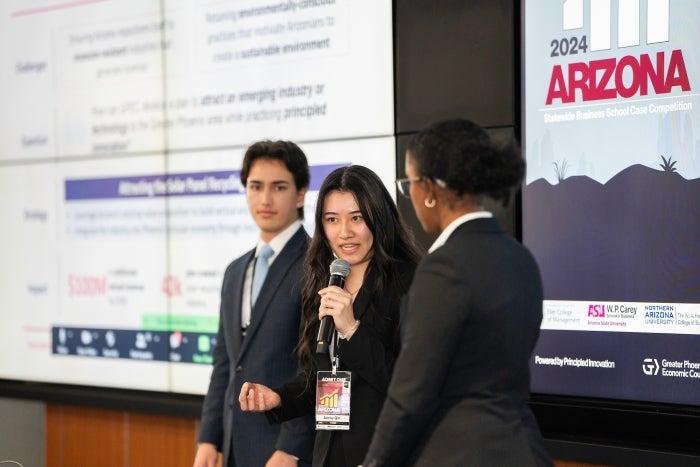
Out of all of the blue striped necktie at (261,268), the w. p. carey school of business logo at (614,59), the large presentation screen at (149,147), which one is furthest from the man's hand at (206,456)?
the w. p. carey school of business logo at (614,59)

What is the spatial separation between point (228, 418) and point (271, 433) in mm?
212

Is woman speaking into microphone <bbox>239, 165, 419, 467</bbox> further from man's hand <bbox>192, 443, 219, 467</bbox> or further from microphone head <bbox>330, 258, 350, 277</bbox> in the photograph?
man's hand <bbox>192, 443, 219, 467</bbox>

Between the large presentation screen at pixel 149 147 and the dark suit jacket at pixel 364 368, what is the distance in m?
1.63

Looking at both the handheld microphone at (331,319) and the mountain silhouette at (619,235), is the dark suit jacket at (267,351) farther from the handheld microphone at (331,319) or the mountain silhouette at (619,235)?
the mountain silhouette at (619,235)

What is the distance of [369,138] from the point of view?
4344 mm

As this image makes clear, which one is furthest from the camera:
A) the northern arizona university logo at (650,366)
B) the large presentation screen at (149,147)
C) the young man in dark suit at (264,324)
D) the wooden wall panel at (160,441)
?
the wooden wall panel at (160,441)

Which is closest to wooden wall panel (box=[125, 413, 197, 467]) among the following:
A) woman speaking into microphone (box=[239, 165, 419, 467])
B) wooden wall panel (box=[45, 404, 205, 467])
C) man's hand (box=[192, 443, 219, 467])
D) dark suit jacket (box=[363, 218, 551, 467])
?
wooden wall panel (box=[45, 404, 205, 467])

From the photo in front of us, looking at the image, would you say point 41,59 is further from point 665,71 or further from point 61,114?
point 665,71

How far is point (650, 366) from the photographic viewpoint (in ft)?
11.6

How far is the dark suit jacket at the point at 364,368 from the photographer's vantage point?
2557mm

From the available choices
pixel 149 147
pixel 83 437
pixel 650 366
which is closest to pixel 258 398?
pixel 650 366

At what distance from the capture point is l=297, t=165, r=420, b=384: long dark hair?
274cm

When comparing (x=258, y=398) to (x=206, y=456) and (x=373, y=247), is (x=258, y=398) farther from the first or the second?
(x=206, y=456)

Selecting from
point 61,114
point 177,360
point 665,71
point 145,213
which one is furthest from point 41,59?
point 665,71
